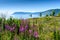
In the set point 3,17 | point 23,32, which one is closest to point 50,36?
point 23,32

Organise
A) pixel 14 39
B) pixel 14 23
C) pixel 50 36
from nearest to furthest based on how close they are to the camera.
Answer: pixel 14 39
pixel 50 36
pixel 14 23

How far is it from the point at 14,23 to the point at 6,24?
188mm

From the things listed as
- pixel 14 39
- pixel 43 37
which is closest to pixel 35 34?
pixel 43 37

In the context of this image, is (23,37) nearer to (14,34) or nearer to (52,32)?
(14,34)

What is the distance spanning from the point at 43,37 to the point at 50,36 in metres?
0.17

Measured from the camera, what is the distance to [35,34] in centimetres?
496

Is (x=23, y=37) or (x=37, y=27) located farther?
(x=37, y=27)

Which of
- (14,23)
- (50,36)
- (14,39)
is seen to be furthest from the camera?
(14,23)

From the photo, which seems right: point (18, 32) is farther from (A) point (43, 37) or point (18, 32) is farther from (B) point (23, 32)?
(A) point (43, 37)

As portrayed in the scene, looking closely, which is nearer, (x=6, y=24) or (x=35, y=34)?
(x=35, y=34)

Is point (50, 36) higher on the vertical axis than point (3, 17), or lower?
lower

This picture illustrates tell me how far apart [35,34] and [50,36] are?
34 cm

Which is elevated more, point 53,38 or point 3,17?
point 3,17

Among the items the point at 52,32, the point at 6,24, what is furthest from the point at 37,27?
the point at 6,24
